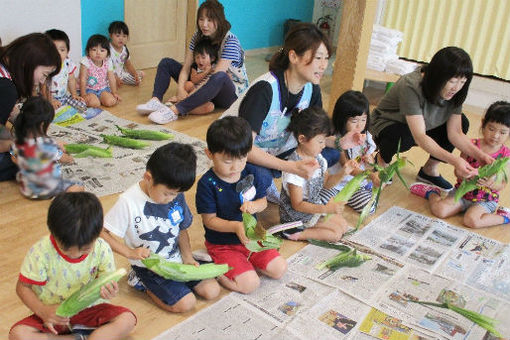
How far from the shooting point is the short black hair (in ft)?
7.77

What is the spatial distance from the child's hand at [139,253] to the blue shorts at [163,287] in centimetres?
12

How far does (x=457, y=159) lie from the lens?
2.42m

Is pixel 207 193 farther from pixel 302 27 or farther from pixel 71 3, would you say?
pixel 71 3

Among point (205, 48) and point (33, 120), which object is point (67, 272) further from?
point (205, 48)

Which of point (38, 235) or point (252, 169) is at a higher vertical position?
point (252, 169)

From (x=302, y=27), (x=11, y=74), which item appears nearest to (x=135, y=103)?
(x=11, y=74)

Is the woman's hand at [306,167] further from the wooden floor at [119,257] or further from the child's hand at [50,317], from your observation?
the child's hand at [50,317]

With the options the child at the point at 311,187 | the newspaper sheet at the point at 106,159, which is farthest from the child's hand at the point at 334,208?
the newspaper sheet at the point at 106,159

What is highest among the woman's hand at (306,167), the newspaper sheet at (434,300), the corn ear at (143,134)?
the woman's hand at (306,167)

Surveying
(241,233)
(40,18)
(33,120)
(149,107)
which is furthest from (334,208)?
(40,18)

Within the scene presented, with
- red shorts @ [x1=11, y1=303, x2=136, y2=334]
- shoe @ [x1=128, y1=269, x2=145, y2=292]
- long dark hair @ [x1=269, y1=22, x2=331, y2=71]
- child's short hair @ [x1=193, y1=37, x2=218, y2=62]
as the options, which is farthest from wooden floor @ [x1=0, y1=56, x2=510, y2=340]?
long dark hair @ [x1=269, y1=22, x2=331, y2=71]

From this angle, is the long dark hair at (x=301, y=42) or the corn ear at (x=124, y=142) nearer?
the long dark hair at (x=301, y=42)

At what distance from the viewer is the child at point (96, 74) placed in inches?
134

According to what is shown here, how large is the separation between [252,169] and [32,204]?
3.33 ft
